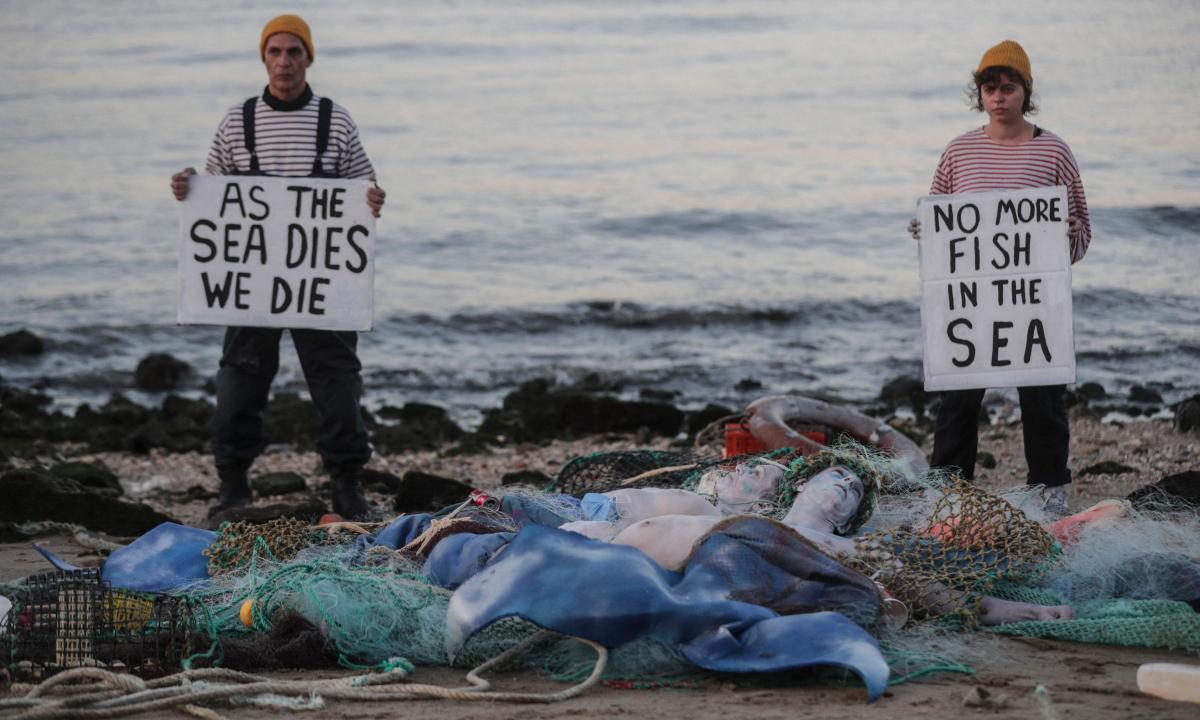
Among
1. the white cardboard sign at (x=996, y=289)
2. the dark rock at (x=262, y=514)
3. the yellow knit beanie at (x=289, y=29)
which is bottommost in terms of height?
the dark rock at (x=262, y=514)

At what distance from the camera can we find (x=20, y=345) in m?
17.7

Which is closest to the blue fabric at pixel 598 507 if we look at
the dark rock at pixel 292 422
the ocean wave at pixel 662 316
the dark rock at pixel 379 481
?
the dark rock at pixel 379 481

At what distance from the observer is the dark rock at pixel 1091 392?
14047 mm

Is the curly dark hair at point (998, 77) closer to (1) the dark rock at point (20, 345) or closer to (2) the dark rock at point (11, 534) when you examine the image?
(2) the dark rock at point (11, 534)

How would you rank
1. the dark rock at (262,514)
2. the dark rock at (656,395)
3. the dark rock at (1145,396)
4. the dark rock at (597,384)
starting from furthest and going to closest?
the dark rock at (597,384) → the dark rock at (656,395) → the dark rock at (1145,396) → the dark rock at (262,514)

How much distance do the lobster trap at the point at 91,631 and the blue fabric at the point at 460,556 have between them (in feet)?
3.19

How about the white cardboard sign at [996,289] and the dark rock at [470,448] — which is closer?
the white cardboard sign at [996,289]

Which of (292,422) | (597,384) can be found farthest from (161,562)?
(597,384)

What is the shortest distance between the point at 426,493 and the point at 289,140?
2.26 m

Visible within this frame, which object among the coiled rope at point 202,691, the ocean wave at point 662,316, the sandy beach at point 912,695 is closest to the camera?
the sandy beach at point 912,695

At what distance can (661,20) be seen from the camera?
152ft

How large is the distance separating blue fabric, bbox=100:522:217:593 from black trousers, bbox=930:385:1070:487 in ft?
12.3

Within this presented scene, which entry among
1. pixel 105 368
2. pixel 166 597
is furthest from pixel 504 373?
pixel 166 597

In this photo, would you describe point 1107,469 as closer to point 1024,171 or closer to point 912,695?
point 1024,171
